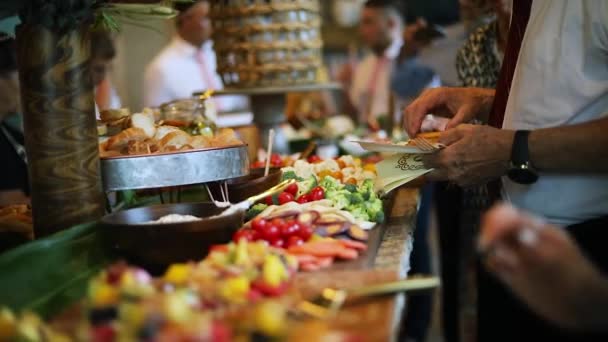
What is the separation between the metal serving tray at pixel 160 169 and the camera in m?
2.21

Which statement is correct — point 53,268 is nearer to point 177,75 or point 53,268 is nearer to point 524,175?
point 524,175

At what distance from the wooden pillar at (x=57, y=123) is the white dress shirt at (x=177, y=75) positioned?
380 cm

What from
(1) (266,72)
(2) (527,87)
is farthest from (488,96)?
(1) (266,72)

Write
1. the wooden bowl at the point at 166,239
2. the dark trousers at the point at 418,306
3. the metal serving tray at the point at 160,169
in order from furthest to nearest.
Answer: the dark trousers at the point at 418,306
the metal serving tray at the point at 160,169
the wooden bowl at the point at 166,239

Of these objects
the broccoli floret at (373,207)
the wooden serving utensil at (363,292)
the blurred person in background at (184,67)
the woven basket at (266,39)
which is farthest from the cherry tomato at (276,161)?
the blurred person in background at (184,67)

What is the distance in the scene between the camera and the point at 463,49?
12.7ft

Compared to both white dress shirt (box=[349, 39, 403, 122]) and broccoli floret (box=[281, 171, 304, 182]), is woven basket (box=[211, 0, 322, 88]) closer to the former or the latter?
broccoli floret (box=[281, 171, 304, 182])

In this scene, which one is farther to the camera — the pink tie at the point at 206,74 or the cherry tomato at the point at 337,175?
the pink tie at the point at 206,74

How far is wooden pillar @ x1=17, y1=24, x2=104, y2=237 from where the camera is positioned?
Result: 2.03 meters

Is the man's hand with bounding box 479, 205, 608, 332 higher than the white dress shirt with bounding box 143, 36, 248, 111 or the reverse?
the reverse

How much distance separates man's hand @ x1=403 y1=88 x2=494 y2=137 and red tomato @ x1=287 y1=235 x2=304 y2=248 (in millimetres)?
1081

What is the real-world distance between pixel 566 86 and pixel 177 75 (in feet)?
14.4

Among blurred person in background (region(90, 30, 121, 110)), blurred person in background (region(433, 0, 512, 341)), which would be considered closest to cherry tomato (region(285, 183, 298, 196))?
blurred person in background (region(433, 0, 512, 341))

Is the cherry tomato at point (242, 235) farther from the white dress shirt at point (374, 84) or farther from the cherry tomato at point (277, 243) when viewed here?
the white dress shirt at point (374, 84)
